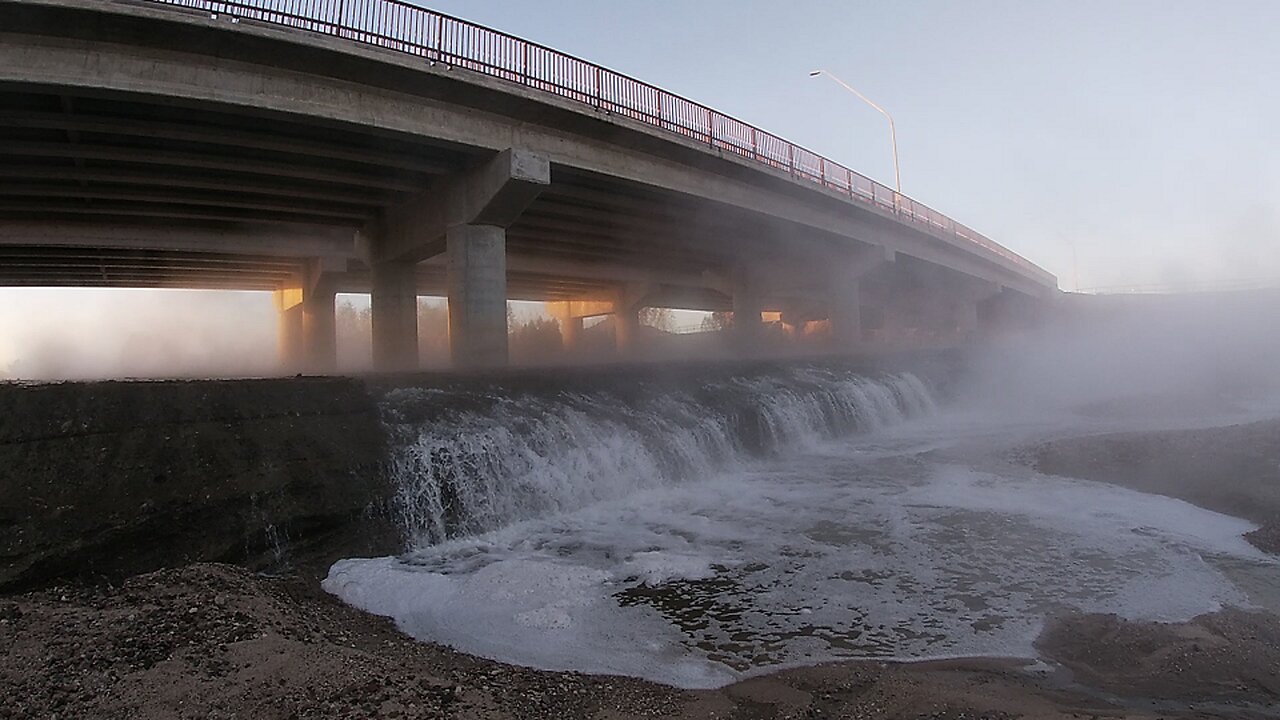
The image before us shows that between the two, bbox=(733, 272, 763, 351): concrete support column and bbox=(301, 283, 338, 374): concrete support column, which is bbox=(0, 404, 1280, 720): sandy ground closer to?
bbox=(301, 283, 338, 374): concrete support column

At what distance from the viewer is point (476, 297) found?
14.0 metres

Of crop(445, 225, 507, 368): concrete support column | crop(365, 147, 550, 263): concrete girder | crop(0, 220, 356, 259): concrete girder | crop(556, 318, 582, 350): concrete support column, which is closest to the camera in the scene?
crop(365, 147, 550, 263): concrete girder

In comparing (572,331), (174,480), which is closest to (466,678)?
(174,480)

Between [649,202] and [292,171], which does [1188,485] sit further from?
[292,171]

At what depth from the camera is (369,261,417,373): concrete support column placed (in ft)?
56.9

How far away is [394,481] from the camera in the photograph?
277 inches

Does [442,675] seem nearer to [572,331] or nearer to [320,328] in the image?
[320,328]

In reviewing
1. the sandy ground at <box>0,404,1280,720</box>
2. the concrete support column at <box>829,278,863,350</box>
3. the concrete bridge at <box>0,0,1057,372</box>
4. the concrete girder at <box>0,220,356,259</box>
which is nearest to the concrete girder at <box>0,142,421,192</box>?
the concrete bridge at <box>0,0,1057,372</box>

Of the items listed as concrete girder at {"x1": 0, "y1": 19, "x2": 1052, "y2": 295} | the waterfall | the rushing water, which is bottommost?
the rushing water

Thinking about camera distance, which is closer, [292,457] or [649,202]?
[292,457]

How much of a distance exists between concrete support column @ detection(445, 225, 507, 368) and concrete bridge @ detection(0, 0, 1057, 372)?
5 centimetres

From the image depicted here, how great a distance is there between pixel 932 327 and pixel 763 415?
35.7 meters

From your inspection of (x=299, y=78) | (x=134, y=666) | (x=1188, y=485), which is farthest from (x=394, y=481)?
(x=1188, y=485)

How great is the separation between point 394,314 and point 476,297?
4.78m
